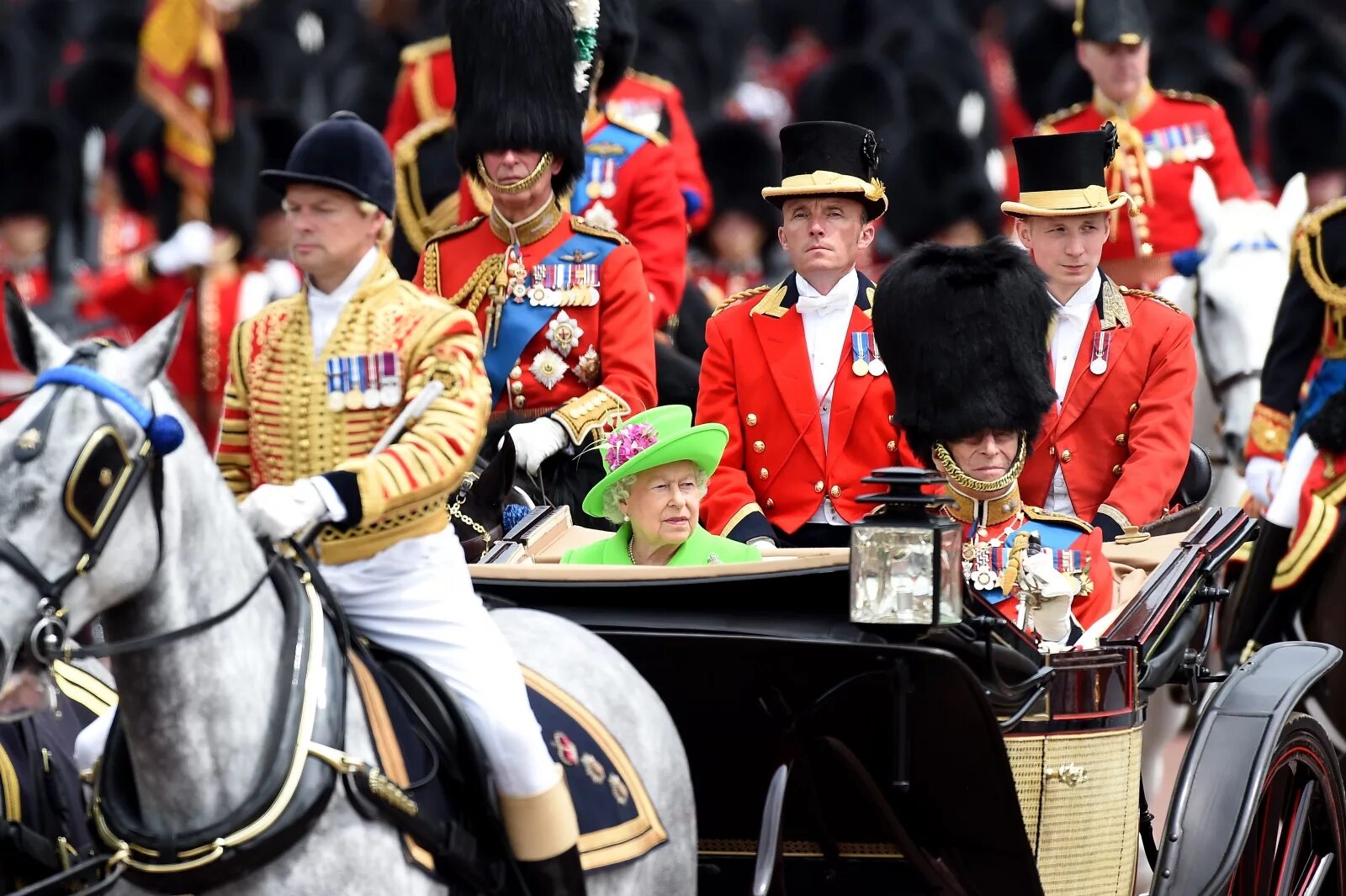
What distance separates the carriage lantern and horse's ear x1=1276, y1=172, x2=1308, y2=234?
3866 mm

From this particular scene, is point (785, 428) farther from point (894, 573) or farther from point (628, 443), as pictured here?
point (894, 573)

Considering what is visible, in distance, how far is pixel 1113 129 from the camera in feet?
19.3

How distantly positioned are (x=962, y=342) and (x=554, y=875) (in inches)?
59.7

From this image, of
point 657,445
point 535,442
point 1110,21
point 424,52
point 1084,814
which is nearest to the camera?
point 1084,814

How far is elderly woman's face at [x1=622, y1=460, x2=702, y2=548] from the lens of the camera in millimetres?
4875

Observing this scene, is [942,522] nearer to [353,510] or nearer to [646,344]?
→ [353,510]

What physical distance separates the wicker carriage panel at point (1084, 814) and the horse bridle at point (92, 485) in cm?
165

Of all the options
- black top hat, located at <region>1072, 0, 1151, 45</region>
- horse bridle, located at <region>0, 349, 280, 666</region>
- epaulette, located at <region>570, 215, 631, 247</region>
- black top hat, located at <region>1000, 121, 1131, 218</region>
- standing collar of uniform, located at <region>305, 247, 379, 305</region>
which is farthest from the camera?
black top hat, located at <region>1072, 0, 1151, 45</region>

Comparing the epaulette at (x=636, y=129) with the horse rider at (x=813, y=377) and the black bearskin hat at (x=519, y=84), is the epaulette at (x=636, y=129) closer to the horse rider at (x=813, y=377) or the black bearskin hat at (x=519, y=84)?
the black bearskin hat at (x=519, y=84)

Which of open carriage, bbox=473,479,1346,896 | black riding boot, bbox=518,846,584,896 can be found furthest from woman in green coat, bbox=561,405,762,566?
black riding boot, bbox=518,846,584,896

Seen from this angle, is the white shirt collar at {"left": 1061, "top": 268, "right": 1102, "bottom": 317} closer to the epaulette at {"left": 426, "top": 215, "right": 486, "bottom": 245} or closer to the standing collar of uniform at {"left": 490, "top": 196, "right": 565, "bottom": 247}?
the standing collar of uniform at {"left": 490, "top": 196, "right": 565, "bottom": 247}

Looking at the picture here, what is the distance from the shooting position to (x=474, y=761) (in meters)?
3.83

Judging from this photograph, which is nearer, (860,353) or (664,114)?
(860,353)

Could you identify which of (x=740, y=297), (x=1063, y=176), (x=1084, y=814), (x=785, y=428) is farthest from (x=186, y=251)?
(x=1084, y=814)
